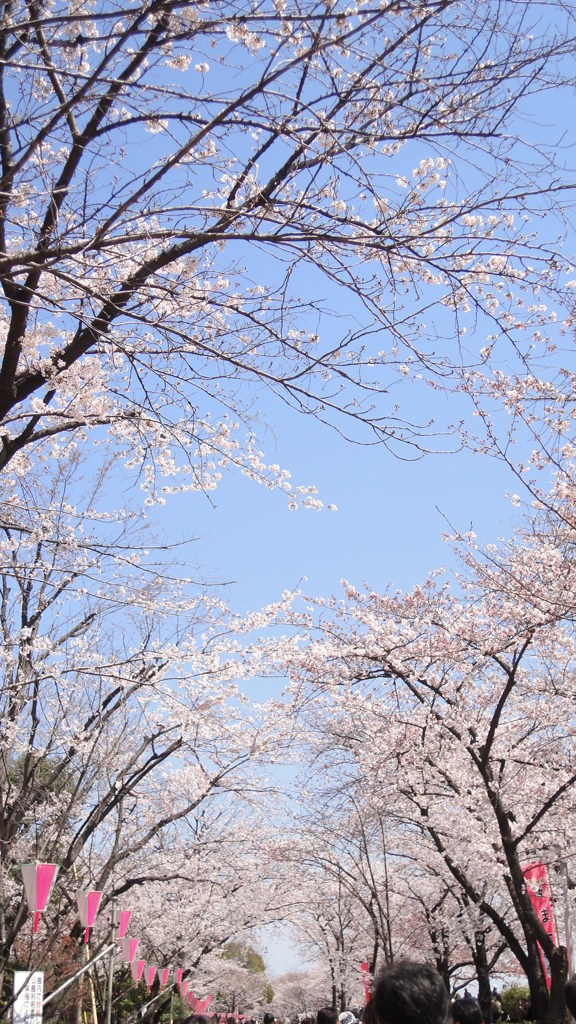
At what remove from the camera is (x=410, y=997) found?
1.94 meters

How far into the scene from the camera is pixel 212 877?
1647 cm

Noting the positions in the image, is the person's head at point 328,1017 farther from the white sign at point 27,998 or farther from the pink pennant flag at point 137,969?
the pink pennant flag at point 137,969

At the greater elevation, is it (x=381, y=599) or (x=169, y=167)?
(x=381, y=599)

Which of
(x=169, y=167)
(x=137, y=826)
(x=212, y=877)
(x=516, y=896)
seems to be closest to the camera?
(x=169, y=167)

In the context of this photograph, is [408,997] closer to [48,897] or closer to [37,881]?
[37,881]

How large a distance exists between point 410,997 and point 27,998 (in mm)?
3763

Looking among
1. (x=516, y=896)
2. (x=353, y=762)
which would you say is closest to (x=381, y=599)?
(x=353, y=762)

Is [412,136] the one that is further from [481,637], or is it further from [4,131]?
[481,637]

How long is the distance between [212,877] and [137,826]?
3.38 meters

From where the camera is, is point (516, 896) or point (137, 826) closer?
point (516, 896)

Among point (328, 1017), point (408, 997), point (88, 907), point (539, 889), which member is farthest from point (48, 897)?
point (539, 889)

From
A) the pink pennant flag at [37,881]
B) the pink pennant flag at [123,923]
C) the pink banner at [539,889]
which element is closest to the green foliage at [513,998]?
the pink banner at [539,889]

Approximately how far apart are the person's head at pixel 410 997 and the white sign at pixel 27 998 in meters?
3.44

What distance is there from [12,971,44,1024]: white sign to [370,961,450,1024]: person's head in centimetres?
344
